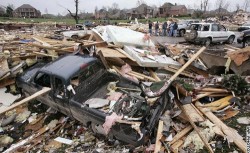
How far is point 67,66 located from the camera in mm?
6793

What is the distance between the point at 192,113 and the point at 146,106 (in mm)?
1520

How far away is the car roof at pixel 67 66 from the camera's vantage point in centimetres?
646

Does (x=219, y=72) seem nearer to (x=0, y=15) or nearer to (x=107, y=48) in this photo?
(x=107, y=48)

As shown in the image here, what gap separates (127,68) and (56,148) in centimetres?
422

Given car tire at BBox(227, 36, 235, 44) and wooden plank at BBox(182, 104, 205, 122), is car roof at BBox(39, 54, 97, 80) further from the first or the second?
car tire at BBox(227, 36, 235, 44)

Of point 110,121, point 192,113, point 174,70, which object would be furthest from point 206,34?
point 110,121

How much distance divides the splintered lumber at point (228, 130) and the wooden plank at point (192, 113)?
206 mm

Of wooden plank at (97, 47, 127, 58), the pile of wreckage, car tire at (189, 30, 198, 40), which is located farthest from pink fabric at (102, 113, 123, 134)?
car tire at (189, 30, 198, 40)

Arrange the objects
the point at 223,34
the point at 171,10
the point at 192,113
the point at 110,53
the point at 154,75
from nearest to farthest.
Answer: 1. the point at 192,113
2. the point at 154,75
3. the point at 110,53
4. the point at 223,34
5. the point at 171,10

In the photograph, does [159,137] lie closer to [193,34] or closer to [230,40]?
[193,34]

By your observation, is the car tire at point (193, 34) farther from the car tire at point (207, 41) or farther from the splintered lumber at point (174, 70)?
the splintered lumber at point (174, 70)

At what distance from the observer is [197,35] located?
1750 cm

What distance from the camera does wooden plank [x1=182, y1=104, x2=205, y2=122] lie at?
6.19 metres

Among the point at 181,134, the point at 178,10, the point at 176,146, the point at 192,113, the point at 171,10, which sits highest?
the point at 178,10
